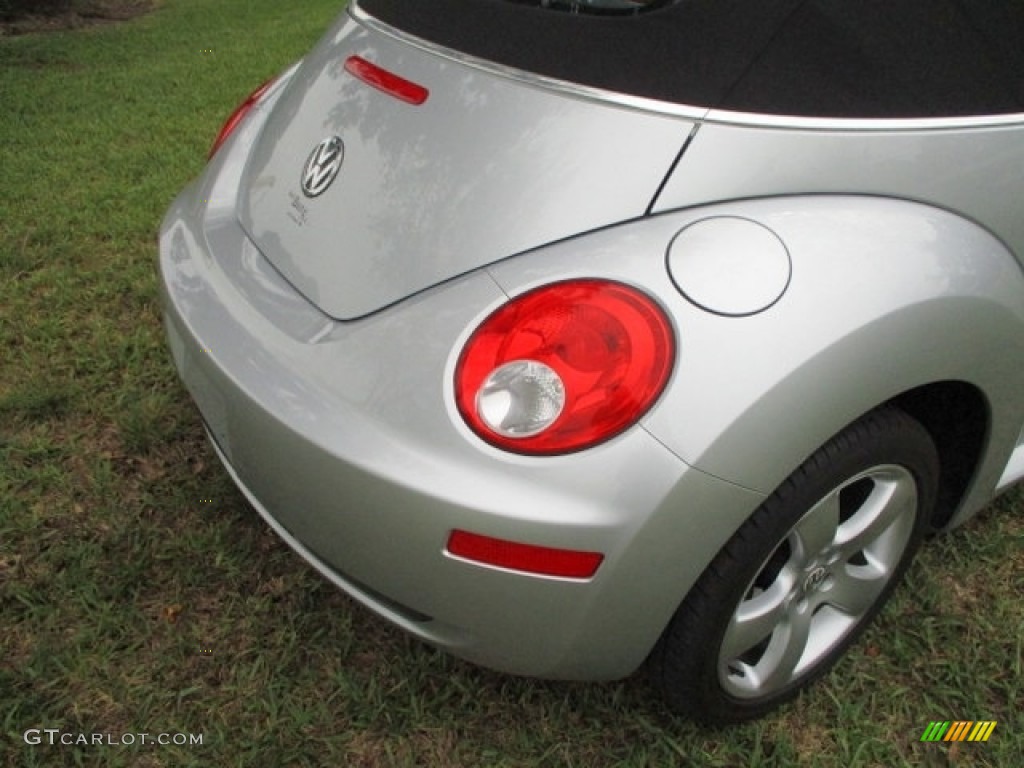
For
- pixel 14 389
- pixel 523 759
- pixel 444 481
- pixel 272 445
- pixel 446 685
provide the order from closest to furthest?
1. pixel 444 481
2. pixel 272 445
3. pixel 523 759
4. pixel 446 685
5. pixel 14 389

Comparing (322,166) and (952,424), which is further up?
(952,424)

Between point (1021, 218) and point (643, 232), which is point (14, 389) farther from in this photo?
point (1021, 218)

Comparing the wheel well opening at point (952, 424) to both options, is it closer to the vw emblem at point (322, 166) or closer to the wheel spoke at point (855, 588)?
the wheel spoke at point (855, 588)

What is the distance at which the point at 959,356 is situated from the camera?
1.56 m

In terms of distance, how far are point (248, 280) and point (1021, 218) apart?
1451 millimetres

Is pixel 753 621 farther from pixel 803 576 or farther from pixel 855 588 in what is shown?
pixel 855 588

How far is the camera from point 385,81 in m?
1.79

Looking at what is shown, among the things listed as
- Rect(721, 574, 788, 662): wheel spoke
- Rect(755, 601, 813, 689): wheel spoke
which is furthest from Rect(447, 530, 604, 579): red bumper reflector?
Rect(755, 601, 813, 689): wheel spoke

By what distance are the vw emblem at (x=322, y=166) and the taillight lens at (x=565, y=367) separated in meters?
0.57

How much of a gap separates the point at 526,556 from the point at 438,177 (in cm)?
70

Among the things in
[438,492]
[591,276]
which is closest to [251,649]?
[438,492]

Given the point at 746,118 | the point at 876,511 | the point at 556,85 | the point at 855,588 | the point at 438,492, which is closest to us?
the point at 438,492

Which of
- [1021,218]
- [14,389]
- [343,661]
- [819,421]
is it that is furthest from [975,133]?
[14,389]

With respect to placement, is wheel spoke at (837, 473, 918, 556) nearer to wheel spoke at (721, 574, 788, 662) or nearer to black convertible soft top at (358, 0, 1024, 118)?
wheel spoke at (721, 574, 788, 662)
